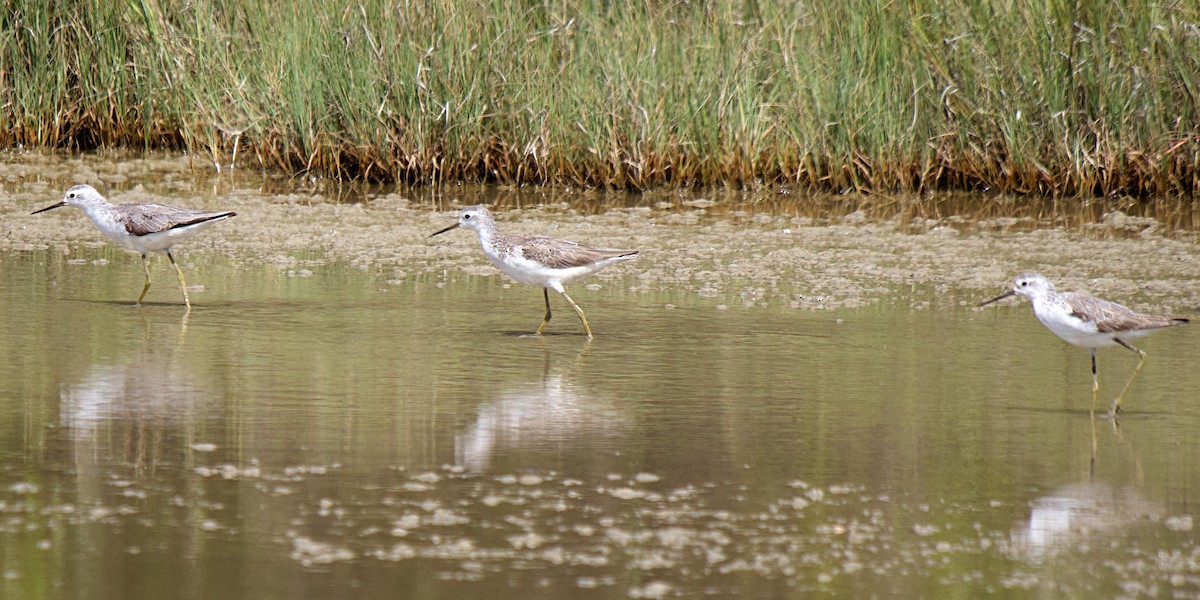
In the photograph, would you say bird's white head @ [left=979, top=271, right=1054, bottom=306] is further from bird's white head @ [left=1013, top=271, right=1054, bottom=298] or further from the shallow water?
the shallow water

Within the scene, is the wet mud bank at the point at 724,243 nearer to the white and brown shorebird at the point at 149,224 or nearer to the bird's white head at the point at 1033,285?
the white and brown shorebird at the point at 149,224

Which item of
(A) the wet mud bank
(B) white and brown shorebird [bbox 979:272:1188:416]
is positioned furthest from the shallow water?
(A) the wet mud bank

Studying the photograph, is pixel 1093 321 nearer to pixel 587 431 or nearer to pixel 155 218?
pixel 587 431

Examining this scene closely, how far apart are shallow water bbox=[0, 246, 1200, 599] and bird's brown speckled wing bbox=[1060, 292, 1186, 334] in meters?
0.33

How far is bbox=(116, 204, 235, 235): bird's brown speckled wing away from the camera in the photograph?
9.13 m

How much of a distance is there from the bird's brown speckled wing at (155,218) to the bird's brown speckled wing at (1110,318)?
15.7 feet

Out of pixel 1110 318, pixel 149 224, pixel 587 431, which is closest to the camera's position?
pixel 587 431

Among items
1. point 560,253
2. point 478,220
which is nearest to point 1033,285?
point 560,253

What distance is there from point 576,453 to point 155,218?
432 cm

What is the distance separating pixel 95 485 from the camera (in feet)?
17.1

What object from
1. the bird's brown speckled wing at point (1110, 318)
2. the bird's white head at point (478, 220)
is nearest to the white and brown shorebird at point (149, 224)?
the bird's white head at point (478, 220)

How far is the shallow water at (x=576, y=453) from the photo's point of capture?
4527mm

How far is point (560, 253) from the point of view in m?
8.45

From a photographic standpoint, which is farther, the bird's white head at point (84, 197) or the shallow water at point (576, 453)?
the bird's white head at point (84, 197)
